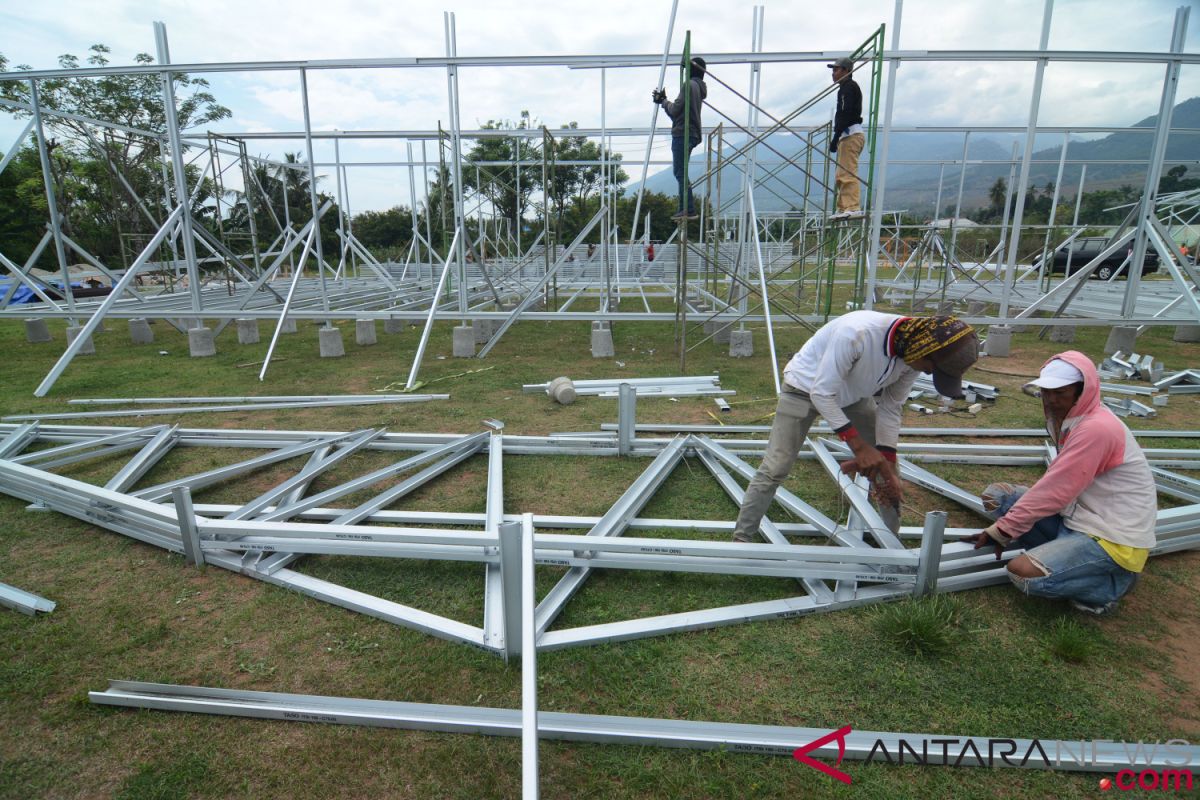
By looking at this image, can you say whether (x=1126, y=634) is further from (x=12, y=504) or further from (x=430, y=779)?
(x=12, y=504)

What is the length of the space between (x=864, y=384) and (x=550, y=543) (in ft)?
6.23

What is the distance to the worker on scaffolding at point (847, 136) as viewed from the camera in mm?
7246

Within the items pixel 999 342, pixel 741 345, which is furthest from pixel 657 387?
pixel 999 342

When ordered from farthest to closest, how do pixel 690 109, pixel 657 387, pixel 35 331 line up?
1. pixel 35 331
2. pixel 690 109
3. pixel 657 387

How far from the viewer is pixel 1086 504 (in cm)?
302

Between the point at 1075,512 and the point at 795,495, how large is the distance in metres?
1.65

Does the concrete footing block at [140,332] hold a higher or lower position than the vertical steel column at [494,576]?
higher

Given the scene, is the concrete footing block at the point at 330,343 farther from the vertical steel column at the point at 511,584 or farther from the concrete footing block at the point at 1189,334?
the concrete footing block at the point at 1189,334

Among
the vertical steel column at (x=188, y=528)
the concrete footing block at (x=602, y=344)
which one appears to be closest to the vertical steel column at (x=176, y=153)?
the concrete footing block at (x=602, y=344)

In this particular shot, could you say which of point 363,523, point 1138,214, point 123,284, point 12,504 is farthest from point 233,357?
point 1138,214

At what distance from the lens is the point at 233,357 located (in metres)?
9.88

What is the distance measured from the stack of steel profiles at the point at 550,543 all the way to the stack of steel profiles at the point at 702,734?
0.44m

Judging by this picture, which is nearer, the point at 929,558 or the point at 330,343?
the point at 929,558

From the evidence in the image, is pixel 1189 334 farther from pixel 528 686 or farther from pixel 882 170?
pixel 528 686
